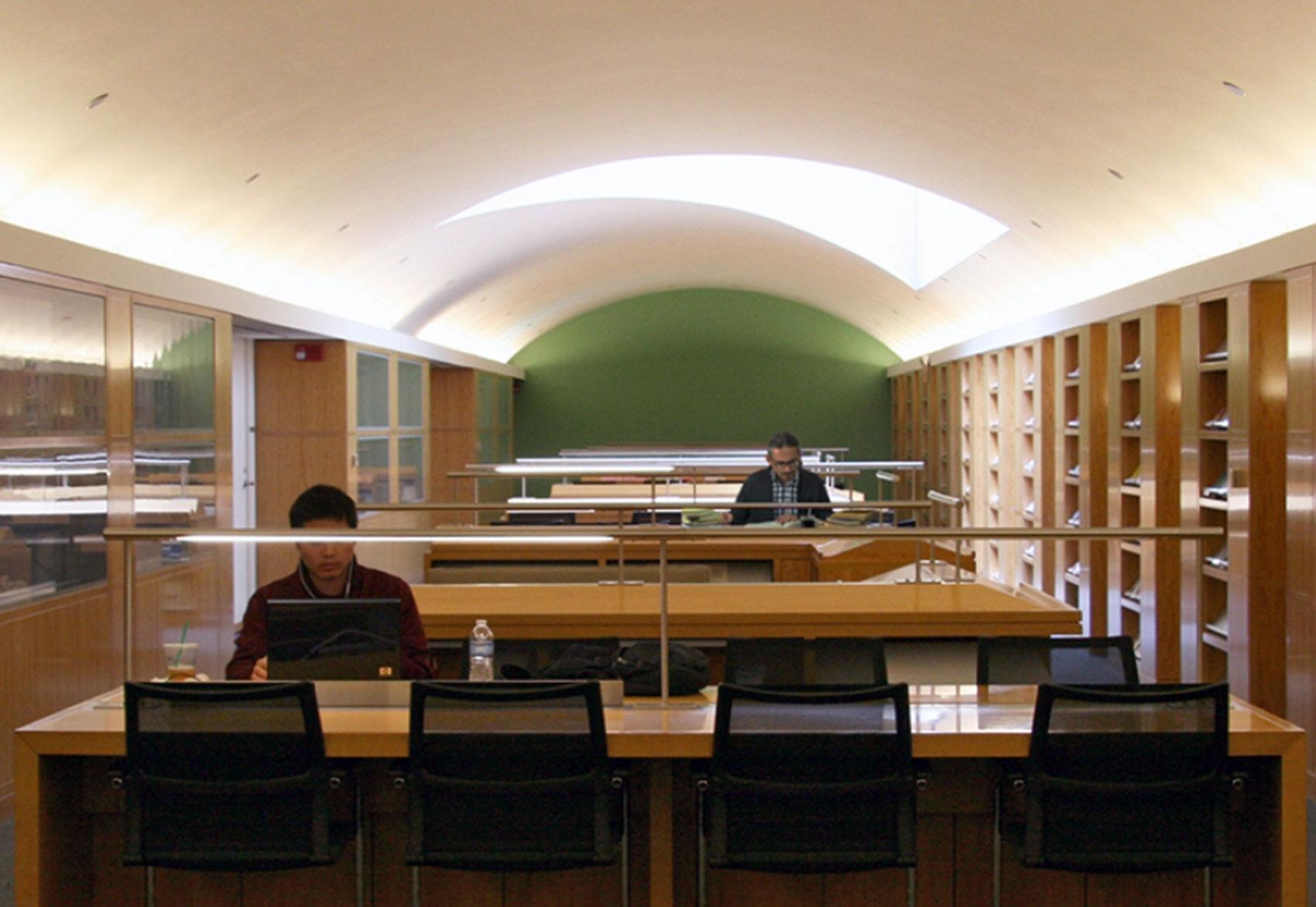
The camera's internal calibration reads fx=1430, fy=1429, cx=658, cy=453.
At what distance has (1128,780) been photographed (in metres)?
3.43

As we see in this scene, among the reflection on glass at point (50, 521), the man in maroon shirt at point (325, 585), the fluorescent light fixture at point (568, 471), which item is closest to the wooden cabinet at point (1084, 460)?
the fluorescent light fixture at point (568, 471)

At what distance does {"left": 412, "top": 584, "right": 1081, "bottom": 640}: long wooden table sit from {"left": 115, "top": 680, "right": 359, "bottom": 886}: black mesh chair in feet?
7.86

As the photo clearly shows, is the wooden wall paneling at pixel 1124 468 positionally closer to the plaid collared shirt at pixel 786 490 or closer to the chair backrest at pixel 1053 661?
the plaid collared shirt at pixel 786 490

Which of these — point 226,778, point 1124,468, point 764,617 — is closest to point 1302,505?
point 764,617

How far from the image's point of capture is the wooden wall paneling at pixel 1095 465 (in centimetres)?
942

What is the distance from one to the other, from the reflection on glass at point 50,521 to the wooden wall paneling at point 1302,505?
524 centimetres

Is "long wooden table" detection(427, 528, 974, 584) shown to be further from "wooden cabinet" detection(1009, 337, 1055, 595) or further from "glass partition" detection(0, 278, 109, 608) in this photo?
"glass partition" detection(0, 278, 109, 608)

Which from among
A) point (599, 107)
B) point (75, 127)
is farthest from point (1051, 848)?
point (599, 107)

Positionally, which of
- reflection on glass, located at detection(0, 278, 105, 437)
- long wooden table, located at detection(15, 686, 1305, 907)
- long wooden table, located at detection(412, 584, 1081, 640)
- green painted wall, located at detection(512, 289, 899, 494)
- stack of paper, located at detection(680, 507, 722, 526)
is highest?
green painted wall, located at detection(512, 289, 899, 494)

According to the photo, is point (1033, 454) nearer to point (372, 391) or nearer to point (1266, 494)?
point (1266, 494)

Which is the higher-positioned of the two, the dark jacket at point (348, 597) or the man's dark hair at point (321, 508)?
the man's dark hair at point (321, 508)

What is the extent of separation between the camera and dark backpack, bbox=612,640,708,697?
417 cm

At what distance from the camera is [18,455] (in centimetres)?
568

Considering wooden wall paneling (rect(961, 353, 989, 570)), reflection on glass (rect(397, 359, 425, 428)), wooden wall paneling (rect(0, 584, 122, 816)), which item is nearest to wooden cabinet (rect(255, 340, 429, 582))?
reflection on glass (rect(397, 359, 425, 428))
